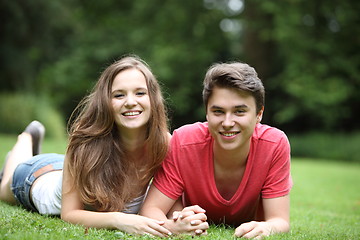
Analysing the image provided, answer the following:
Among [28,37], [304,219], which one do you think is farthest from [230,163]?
[28,37]

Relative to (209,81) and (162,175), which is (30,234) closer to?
(162,175)

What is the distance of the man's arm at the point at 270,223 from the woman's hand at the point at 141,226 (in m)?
0.59

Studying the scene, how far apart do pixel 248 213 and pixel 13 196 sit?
2.73 meters

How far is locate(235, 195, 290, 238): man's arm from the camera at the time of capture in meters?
3.44

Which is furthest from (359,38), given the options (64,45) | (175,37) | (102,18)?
(64,45)

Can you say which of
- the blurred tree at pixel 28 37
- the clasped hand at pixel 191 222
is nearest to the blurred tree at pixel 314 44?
the blurred tree at pixel 28 37

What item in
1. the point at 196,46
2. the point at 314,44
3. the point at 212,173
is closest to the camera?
the point at 212,173

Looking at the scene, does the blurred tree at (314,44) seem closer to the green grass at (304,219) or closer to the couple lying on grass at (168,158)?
the green grass at (304,219)

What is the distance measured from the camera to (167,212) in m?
3.99

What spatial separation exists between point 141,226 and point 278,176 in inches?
48.9

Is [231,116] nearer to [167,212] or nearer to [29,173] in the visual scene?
[167,212]

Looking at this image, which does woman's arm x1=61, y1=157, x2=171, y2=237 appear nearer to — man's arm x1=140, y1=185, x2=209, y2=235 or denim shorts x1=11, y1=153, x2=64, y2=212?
man's arm x1=140, y1=185, x2=209, y2=235

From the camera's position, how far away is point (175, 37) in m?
20.4

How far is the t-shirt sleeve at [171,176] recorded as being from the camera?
3895 mm
